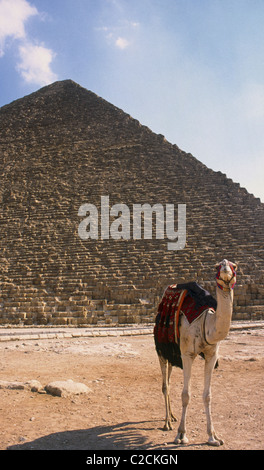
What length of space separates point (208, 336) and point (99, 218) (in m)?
20.3

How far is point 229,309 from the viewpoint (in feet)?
8.76

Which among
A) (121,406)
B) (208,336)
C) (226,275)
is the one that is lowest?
(121,406)

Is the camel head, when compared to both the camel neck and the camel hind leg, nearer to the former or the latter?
the camel neck

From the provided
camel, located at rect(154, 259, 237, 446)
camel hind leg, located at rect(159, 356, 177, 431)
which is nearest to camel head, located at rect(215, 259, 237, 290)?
camel, located at rect(154, 259, 237, 446)

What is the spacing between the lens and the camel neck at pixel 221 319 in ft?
8.74

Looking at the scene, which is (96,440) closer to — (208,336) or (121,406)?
(121,406)

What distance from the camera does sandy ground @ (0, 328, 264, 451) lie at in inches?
112

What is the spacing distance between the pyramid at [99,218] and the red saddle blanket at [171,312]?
424 inches

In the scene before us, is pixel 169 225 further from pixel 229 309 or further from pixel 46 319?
pixel 229 309

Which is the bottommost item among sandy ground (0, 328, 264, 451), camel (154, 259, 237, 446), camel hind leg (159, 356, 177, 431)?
sandy ground (0, 328, 264, 451)

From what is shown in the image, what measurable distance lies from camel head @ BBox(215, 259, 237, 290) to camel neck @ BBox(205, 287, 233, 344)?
51 millimetres

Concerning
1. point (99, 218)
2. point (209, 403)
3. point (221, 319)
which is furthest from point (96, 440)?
point (99, 218)

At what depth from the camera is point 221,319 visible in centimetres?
270
